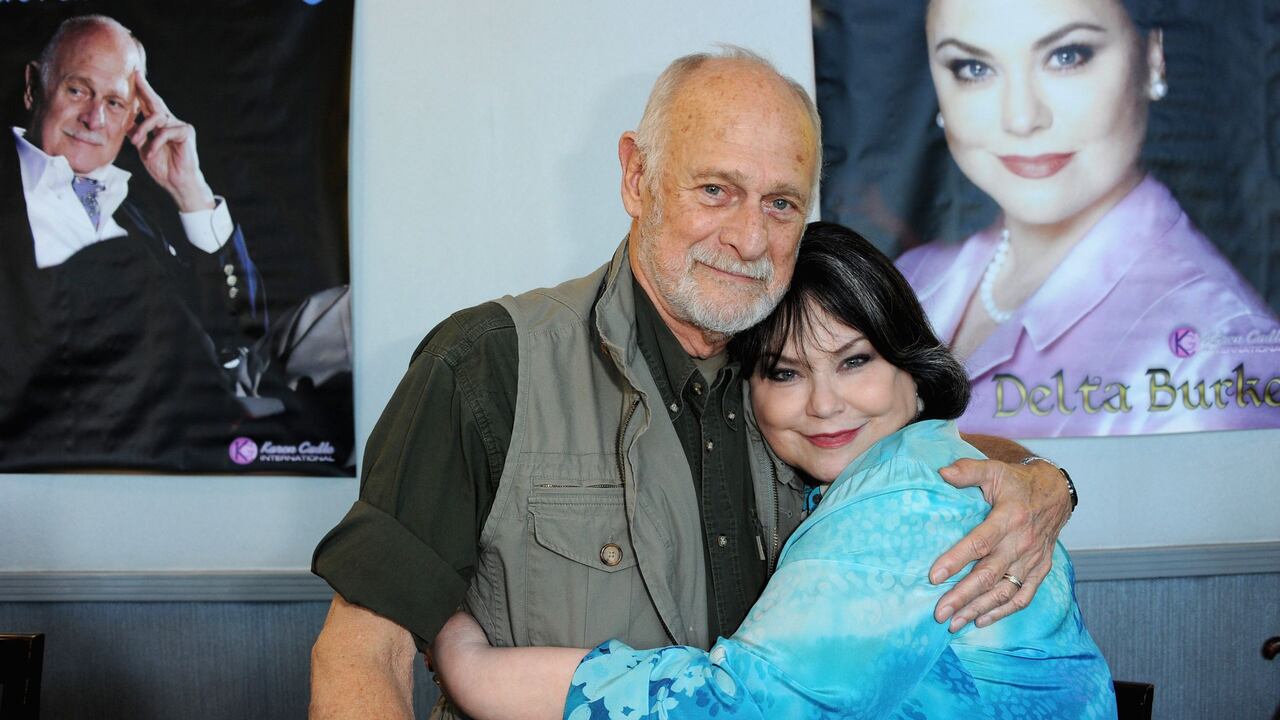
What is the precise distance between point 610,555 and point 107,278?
1.80 meters

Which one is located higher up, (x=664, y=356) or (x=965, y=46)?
(x=965, y=46)

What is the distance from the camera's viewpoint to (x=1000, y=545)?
1373 millimetres

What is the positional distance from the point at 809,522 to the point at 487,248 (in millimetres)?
1433

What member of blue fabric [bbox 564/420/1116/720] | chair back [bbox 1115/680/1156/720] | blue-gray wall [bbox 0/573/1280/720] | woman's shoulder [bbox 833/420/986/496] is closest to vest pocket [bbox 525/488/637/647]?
blue fabric [bbox 564/420/1116/720]

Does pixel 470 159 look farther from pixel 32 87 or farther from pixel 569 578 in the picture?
pixel 569 578

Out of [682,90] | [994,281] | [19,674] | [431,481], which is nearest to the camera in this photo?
[431,481]

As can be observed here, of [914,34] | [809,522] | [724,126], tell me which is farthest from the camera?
[914,34]

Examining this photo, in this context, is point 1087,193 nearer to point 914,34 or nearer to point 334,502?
point 914,34

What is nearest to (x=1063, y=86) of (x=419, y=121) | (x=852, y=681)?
(x=419, y=121)

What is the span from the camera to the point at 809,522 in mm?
1365

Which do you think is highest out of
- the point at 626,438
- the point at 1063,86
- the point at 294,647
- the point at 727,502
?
the point at 1063,86

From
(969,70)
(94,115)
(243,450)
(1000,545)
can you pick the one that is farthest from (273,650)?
(969,70)

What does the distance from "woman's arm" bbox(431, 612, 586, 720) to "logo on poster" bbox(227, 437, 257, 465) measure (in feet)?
4.65

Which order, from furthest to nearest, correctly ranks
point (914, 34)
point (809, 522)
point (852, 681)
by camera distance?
point (914, 34), point (809, 522), point (852, 681)
